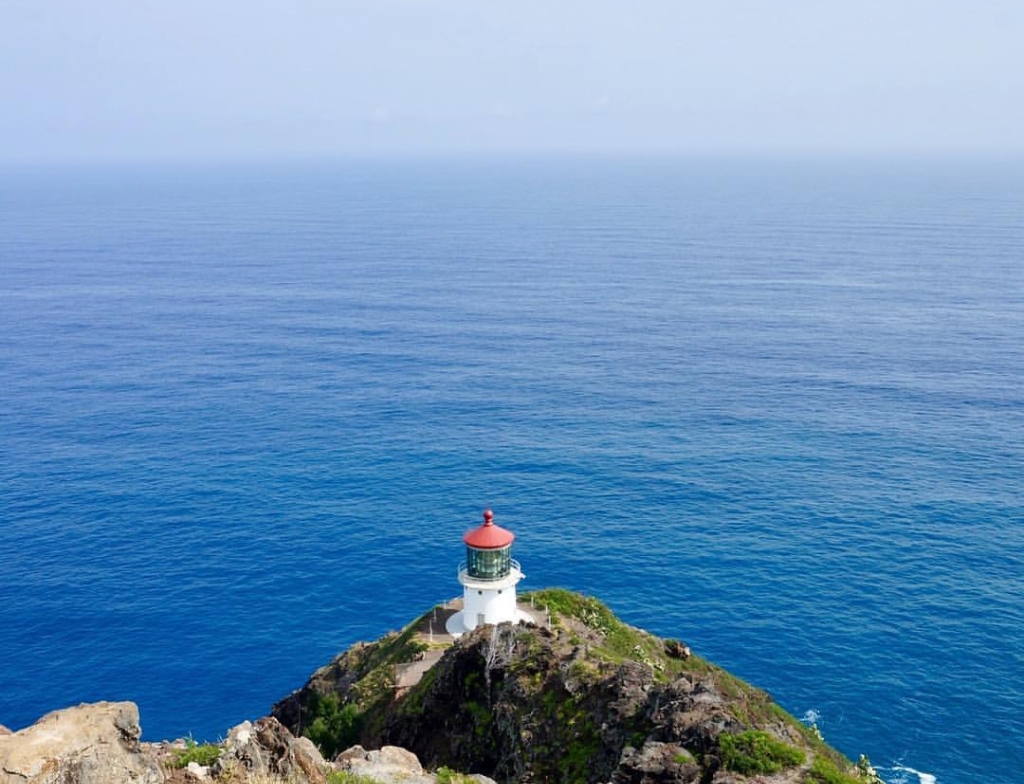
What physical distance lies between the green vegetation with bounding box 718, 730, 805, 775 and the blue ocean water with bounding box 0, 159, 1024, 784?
26566 millimetres

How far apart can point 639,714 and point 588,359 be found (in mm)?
86677

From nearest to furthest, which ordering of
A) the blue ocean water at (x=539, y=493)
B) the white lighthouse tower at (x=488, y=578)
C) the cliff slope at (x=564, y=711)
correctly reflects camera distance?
the cliff slope at (x=564, y=711), the white lighthouse tower at (x=488, y=578), the blue ocean water at (x=539, y=493)

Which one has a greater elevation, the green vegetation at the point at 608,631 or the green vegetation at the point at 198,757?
the green vegetation at the point at 198,757

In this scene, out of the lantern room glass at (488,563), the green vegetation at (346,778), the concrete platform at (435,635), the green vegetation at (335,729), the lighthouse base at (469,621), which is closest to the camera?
the green vegetation at (346,778)

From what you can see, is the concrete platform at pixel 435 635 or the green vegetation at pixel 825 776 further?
the concrete platform at pixel 435 635

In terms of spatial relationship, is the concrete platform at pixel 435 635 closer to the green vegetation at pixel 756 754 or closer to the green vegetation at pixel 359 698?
the green vegetation at pixel 359 698

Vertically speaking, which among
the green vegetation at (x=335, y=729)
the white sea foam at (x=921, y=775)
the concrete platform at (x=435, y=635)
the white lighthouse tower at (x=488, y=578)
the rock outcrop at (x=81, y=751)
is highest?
the rock outcrop at (x=81, y=751)

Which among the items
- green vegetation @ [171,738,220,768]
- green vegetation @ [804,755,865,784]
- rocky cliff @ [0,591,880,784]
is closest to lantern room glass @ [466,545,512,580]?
rocky cliff @ [0,591,880,784]

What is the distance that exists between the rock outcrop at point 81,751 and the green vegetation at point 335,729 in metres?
21.9

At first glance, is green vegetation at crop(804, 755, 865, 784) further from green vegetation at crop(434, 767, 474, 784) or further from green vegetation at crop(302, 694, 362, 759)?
green vegetation at crop(302, 694, 362, 759)

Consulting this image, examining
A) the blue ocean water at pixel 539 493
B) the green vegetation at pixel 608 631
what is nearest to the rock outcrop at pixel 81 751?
the green vegetation at pixel 608 631

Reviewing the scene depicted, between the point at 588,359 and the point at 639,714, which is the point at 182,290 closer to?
the point at 588,359

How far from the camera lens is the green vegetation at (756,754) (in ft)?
99.7

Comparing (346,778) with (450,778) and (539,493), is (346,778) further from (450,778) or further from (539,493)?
(539,493)
